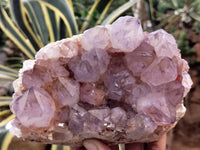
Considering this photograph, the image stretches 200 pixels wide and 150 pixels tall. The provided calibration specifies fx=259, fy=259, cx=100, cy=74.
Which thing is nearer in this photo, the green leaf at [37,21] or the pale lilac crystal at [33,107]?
the pale lilac crystal at [33,107]

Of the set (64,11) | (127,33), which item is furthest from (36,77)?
(64,11)

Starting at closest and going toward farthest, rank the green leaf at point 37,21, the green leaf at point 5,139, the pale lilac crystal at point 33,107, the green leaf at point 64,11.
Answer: the pale lilac crystal at point 33,107 → the green leaf at point 5,139 → the green leaf at point 64,11 → the green leaf at point 37,21

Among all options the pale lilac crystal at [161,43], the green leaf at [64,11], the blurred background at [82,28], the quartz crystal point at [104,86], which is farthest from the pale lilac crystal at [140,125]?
the green leaf at [64,11]

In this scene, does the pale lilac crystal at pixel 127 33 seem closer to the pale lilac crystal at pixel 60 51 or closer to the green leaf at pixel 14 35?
the pale lilac crystal at pixel 60 51

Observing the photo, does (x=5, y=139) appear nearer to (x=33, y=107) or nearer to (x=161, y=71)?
(x=33, y=107)

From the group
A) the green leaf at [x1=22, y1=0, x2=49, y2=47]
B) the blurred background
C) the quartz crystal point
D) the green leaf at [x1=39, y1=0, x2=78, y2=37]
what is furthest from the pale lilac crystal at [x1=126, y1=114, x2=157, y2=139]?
the green leaf at [x1=22, y1=0, x2=49, y2=47]

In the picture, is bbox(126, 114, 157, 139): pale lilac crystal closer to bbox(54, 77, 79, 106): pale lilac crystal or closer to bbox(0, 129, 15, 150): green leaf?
bbox(54, 77, 79, 106): pale lilac crystal
